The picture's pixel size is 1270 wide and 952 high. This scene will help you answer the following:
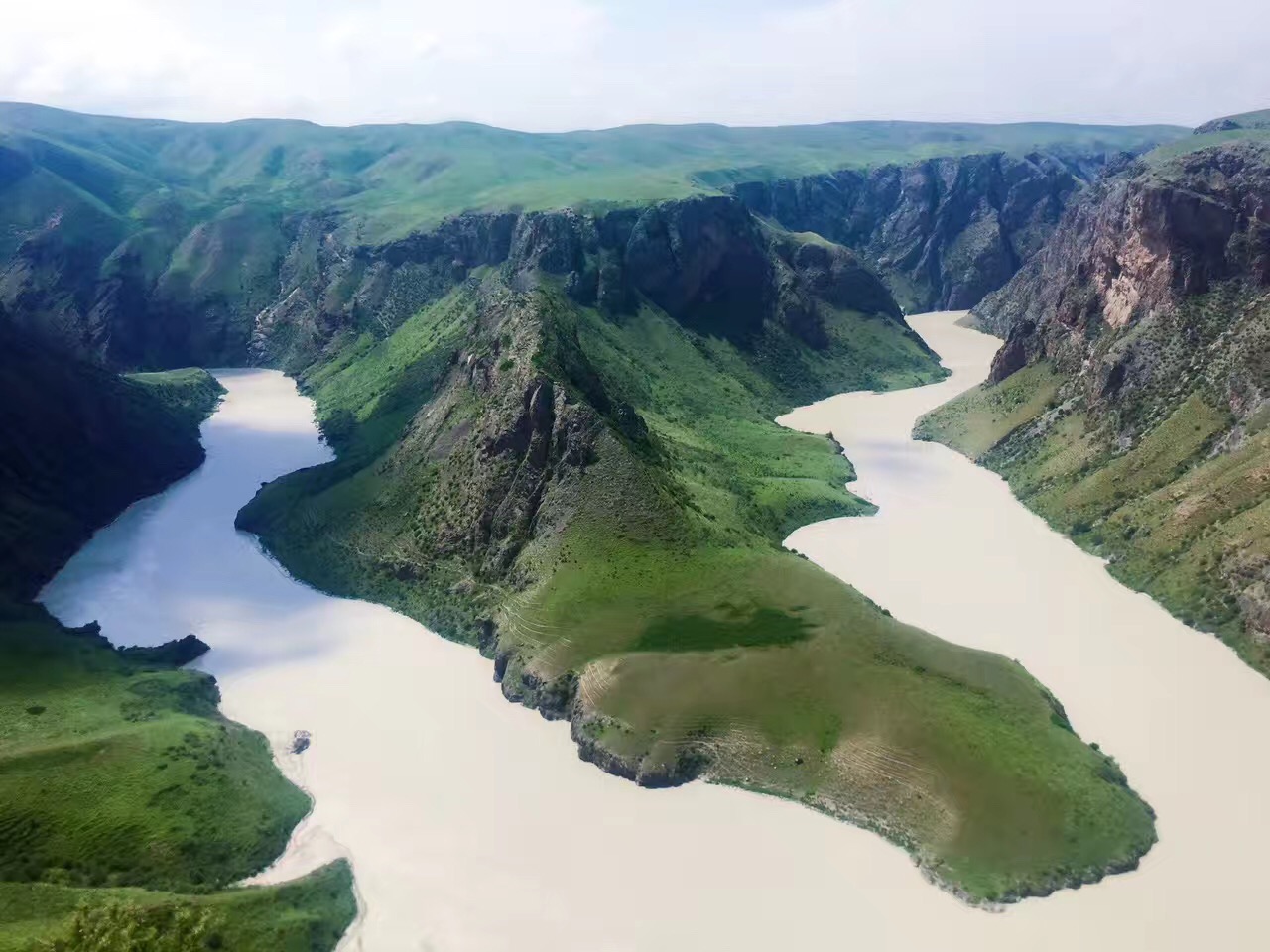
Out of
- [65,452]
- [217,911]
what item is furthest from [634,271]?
[217,911]

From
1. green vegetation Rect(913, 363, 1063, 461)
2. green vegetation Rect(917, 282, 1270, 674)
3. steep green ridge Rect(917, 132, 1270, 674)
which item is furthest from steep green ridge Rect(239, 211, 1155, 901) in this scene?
steep green ridge Rect(917, 132, 1270, 674)

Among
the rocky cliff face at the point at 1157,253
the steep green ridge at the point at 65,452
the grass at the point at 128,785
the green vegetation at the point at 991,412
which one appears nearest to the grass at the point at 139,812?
the grass at the point at 128,785

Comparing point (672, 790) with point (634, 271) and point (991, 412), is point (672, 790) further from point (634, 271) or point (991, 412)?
point (634, 271)

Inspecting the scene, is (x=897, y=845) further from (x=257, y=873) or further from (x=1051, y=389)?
(x=1051, y=389)

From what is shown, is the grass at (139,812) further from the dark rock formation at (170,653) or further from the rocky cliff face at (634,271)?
the rocky cliff face at (634,271)

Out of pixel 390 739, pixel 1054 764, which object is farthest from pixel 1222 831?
pixel 390 739
